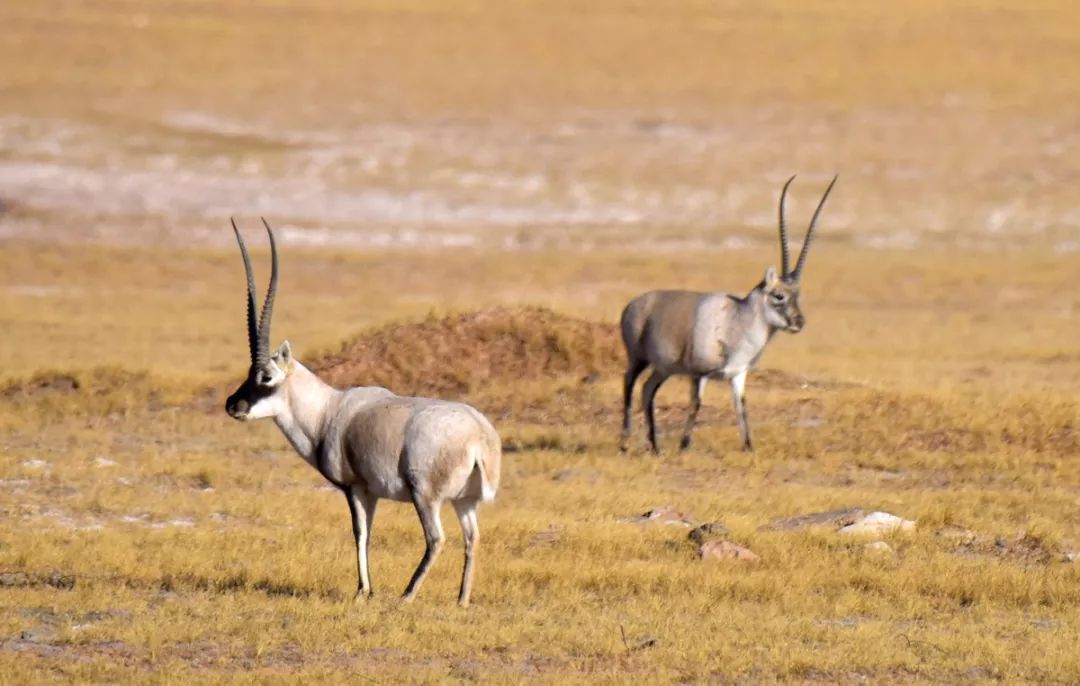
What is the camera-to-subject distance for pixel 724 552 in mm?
11703

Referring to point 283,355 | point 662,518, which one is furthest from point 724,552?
point 283,355

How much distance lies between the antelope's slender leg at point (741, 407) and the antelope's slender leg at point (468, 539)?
21.6 ft

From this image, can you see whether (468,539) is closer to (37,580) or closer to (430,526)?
(430,526)

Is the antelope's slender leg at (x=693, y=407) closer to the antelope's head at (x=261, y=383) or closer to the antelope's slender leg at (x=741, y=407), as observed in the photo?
the antelope's slender leg at (x=741, y=407)

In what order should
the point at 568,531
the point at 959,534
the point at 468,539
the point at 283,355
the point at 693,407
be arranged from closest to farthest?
the point at 468,539 → the point at 283,355 → the point at 568,531 → the point at 959,534 → the point at 693,407

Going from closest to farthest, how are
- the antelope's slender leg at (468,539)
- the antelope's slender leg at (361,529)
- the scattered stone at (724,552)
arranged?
the antelope's slender leg at (468,539) → the antelope's slender leg at (361,529) → the scattered stone at (724,552)

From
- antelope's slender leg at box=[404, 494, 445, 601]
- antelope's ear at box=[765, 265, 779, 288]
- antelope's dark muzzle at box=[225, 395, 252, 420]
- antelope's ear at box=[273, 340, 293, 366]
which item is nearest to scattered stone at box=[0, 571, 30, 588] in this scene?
antelope's dark muzzle at box=[225, 395, 252, 420]

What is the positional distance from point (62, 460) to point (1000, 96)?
2116 inches

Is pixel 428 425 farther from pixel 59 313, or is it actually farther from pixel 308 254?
pixel 308 254

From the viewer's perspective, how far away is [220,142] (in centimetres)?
5309

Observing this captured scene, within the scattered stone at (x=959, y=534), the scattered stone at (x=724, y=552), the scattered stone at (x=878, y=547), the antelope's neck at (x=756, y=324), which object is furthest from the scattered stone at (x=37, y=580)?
the antelope's neck at (x=756, y=324)

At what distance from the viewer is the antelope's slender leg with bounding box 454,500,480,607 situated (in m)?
9.93

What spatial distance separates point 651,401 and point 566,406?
2.34m

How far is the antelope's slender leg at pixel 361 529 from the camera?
10062mm
